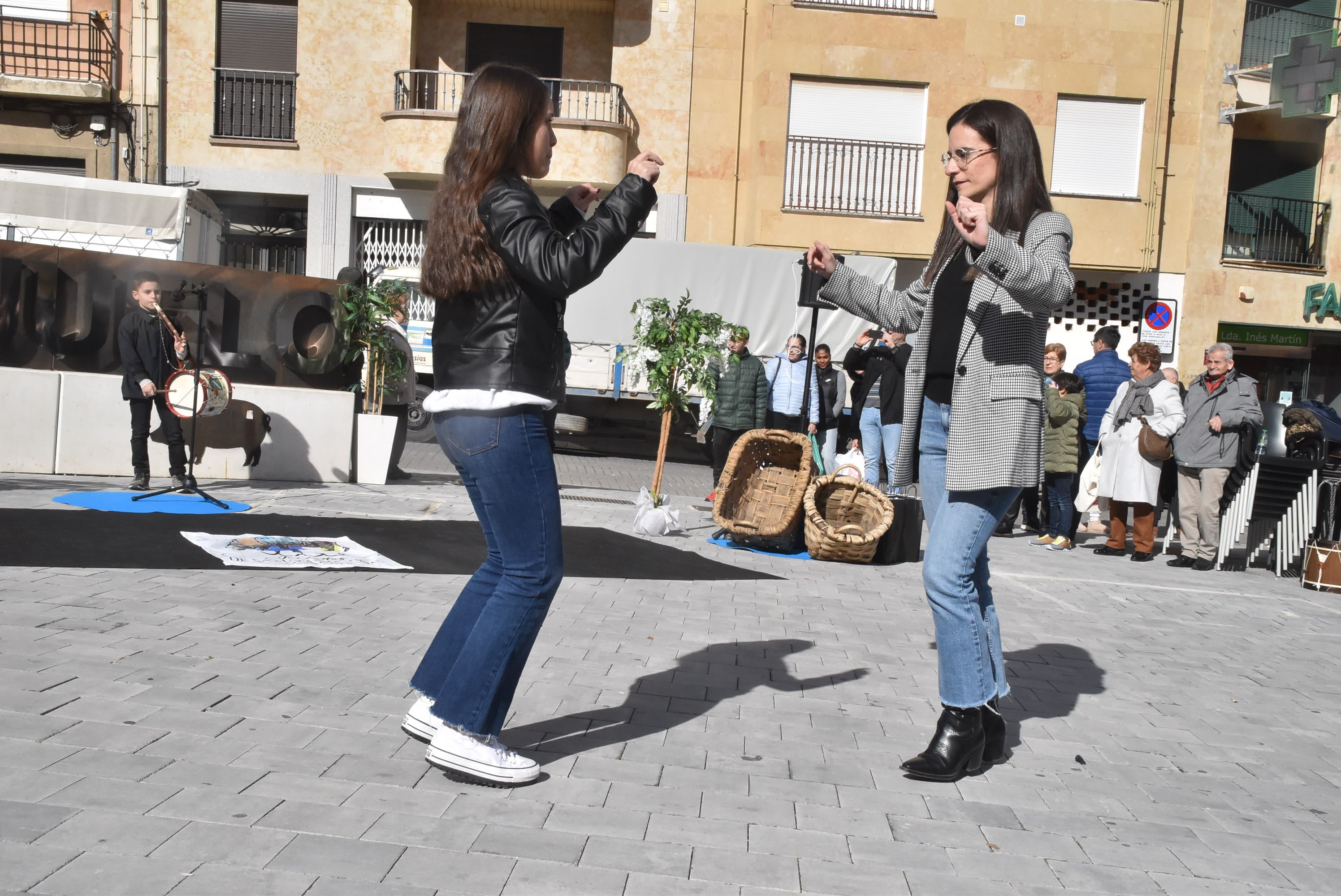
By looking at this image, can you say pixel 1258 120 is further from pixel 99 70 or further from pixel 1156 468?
pixel 99 70

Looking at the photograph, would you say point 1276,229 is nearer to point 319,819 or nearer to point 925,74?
point 925,74

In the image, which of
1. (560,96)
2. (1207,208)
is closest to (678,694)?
(560,96)

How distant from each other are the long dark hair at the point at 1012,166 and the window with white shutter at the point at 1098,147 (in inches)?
763

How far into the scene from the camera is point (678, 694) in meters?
4.58

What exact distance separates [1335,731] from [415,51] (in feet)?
69.3

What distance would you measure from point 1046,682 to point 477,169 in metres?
3.51

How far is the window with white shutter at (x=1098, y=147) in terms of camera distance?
2183 cm

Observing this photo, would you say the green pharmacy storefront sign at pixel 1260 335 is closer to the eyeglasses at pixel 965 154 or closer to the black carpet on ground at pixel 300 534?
the black carpet on ground at pixel 300 534

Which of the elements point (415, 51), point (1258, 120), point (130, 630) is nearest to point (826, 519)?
point (130, 630)

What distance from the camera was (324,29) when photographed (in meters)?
21.6

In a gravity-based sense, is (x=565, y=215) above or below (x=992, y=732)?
above

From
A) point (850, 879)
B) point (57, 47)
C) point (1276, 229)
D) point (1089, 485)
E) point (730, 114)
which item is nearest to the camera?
point (850, 879)

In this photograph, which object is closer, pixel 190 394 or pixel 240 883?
pixel 240 883

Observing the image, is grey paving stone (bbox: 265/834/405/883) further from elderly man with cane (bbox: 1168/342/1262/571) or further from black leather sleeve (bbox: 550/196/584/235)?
elderly man with cane (bbox: 1168/342/1262/571)
